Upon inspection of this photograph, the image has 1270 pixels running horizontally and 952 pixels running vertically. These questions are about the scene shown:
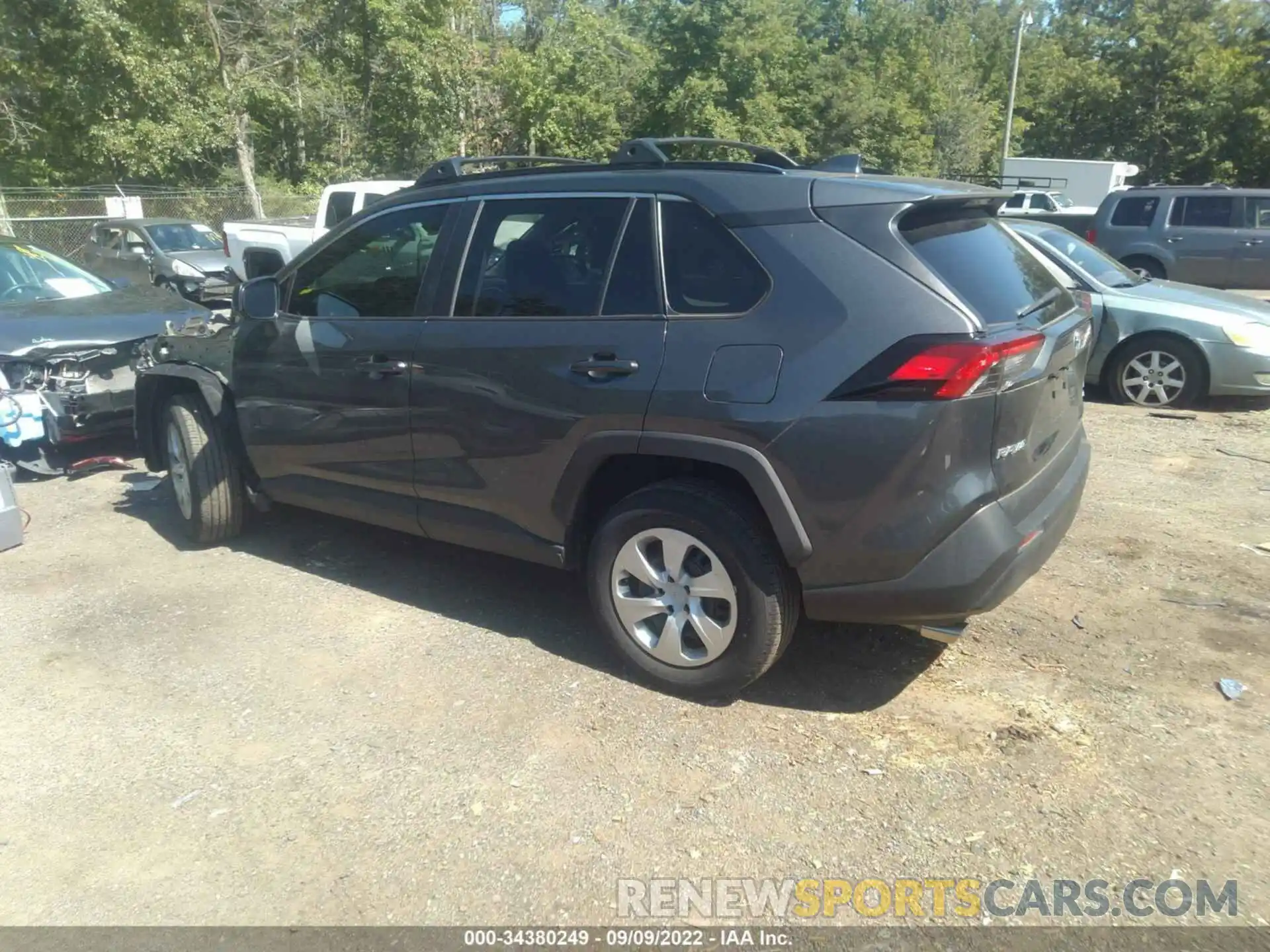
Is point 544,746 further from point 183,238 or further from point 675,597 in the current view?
point 183,238

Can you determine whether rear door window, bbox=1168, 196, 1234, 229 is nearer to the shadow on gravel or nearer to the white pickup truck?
the white pickup truck

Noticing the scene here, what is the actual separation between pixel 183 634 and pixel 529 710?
1739 mm

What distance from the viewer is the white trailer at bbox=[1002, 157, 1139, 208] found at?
31531 mm

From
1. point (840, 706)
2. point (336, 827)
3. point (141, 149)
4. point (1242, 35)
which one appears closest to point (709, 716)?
point (840, 706)

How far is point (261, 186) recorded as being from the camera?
2969 centimetres

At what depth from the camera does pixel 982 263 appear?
346cm

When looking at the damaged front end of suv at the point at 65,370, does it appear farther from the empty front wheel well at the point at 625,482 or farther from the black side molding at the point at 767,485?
the black side molding at the point at 767,485

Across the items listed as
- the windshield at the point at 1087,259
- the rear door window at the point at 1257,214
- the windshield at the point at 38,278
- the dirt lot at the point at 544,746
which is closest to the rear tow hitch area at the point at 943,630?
the dirt lot at the point at 544,746

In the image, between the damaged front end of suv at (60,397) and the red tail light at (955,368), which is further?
the damaged front end of suv at (60,397)

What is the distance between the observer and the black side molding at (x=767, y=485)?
326 cm

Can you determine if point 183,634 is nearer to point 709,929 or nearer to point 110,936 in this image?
point 110,936

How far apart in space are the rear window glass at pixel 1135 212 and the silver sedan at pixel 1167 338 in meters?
7.11

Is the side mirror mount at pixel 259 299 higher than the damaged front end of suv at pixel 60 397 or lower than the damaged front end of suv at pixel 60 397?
higher

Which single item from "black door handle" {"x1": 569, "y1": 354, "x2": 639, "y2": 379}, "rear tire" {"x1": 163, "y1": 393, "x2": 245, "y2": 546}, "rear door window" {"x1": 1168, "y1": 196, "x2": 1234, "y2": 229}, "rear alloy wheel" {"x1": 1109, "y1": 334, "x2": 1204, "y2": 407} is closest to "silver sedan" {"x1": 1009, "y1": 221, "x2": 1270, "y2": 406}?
"rear alloy wheel" {"x1": 1109, "y1": 334, "x2": 1204, "y2": 407}
